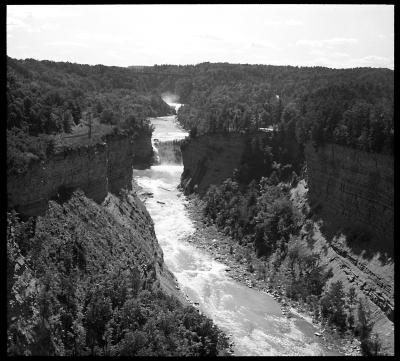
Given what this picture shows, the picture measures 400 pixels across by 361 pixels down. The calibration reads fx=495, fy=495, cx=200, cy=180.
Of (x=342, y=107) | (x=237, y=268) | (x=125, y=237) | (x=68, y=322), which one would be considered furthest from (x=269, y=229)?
(x=68, y=322)

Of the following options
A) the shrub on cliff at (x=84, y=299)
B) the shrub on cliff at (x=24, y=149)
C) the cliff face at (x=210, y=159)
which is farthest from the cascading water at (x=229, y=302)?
the shrub on cliff at (x=24, y=149)

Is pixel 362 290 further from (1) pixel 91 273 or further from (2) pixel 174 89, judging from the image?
(2) pixel 174 89

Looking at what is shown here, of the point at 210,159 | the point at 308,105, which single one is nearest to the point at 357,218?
the point at 308,105

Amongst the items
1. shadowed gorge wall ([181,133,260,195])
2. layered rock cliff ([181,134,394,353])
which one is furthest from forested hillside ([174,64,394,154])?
shadowed gorge wall ([181,133,260,195])

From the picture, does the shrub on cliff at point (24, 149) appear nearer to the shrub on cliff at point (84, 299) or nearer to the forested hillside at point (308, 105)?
the shrub on cliff at point (84, 299)

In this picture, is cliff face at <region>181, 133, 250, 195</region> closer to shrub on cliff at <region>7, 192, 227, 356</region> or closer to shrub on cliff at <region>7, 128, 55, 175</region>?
shrub on cliff at <region>7, 192, 227, 356</region>
